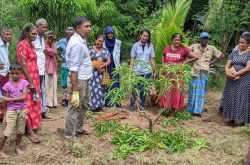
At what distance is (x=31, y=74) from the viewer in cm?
517

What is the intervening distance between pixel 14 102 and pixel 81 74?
0.94 m

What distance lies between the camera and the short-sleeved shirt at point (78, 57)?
466 cm

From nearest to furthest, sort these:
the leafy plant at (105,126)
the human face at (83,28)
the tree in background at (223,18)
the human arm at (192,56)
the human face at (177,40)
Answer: the human face at (83,28)
the leafy plant at (105,126)
the human face at (177,40)
the human arm at (192,56)
the tree in background at (223,18)

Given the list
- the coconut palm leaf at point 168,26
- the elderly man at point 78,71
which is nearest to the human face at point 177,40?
the coconut palm leaf at point 168,26

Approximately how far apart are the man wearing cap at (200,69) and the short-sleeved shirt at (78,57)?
8.39ft

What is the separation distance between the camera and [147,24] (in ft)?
31.8

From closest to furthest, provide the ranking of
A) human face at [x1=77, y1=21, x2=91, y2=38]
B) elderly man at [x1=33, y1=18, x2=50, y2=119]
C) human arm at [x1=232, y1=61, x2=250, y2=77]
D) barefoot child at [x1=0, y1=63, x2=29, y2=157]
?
1. barefoot child at [x1=0, y1=63, x2=29, y2=157]
2. human face at [x1=77, y1=21, x2=91, y2=38]
3. elderly man at [x1=33, y1=18, x2=50, y2=119]
4. human arm at [x1=232, y1=61, x2=250, y2=77]

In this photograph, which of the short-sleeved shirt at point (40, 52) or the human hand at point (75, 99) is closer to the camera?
the human hand at point (75, 99)

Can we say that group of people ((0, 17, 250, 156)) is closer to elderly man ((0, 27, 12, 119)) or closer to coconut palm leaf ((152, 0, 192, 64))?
elderly man ((0, 27, 12, 119))

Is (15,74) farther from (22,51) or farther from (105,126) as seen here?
(105,126)

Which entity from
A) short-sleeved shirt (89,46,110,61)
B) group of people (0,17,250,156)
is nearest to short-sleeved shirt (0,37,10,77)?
group of people (0,17,250,156)

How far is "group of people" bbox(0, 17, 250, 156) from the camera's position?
465cm

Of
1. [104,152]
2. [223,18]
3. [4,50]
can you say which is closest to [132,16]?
[223,18]

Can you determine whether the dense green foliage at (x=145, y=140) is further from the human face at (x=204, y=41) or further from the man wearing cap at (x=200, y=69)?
the human face at (x=204, y=41)
